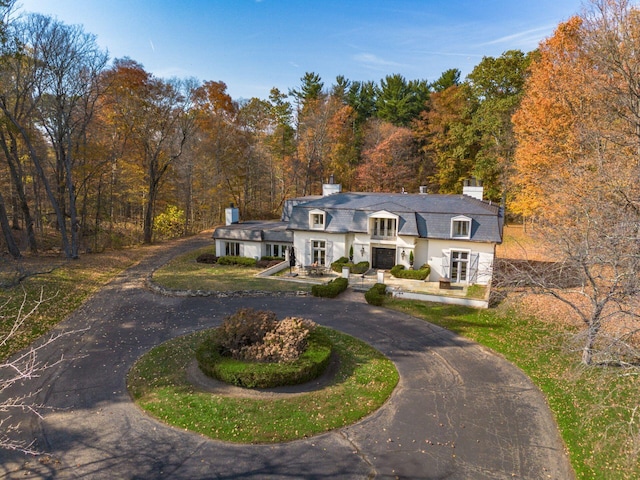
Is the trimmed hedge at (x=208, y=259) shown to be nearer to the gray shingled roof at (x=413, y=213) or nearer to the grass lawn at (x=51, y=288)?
the grass lawn at (x=51, y=288)

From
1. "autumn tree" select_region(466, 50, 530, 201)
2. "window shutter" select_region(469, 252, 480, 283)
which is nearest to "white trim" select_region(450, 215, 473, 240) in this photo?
"window shutter" select_region(469, 252, 480, 283)

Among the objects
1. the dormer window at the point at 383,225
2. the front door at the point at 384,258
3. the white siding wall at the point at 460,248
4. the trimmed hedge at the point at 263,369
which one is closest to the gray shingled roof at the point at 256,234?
the dormer window at the point at 383,225

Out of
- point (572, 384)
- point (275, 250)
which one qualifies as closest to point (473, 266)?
point (572, 384)

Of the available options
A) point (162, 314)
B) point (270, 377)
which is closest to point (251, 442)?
point (270, 377)

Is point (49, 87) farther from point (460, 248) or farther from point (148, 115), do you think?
point (460, 248)

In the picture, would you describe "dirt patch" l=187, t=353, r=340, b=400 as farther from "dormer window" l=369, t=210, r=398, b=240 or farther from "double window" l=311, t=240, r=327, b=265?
"double window" l=311, t=240, r=327, b=265

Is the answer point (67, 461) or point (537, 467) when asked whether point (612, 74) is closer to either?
point (537, 467)
